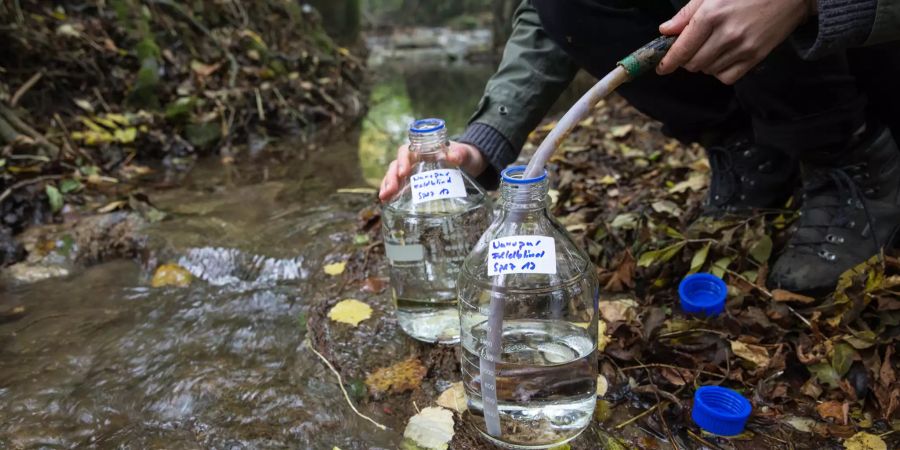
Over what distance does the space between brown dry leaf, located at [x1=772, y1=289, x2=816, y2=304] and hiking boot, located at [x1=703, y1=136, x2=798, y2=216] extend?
0.39m

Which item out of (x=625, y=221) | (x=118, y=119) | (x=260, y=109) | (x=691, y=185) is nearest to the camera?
(x=625, y=221)

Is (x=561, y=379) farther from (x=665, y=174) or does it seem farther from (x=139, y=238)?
(x=139, y=238)

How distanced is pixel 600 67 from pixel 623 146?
1714 mm

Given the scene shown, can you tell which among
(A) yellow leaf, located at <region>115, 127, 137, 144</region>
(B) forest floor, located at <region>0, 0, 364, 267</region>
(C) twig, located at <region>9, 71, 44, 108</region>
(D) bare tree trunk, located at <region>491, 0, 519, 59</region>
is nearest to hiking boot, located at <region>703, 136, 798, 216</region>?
(B) forest floor, located at <region>0, 0, 364, 267</region>

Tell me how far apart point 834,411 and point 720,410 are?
0.29 metres

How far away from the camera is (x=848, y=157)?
170 cm

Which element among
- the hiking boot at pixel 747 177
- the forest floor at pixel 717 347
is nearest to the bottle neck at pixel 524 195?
the forest floor at pixel 717 347

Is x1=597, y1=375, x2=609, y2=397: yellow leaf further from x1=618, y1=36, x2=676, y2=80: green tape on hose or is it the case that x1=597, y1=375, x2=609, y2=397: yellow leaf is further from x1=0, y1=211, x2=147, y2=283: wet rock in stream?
x1=0, y1=211, x2=147, y2=283: wet rock in stream

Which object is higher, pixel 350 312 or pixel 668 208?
pixel 668 208

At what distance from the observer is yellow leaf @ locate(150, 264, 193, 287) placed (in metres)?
2.17

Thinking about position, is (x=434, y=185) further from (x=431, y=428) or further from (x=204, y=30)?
(x=204, y=30)

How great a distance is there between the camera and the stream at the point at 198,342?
137 cm

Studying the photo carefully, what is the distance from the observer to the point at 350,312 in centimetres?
182

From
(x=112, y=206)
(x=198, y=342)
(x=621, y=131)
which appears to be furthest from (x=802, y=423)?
(x=112, y=206)
